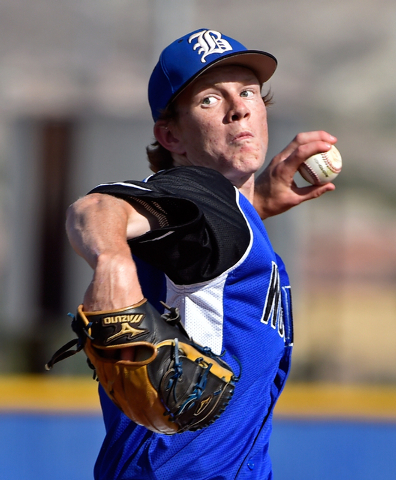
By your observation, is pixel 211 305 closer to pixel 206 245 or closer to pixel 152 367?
pixel 206 245

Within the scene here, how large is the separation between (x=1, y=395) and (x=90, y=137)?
172 inches

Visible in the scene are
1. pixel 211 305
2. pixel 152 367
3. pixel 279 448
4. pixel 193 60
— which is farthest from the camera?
pixel 279 448

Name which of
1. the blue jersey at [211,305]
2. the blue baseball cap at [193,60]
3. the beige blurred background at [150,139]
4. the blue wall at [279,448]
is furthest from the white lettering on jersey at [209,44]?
the beige blurred background at [150,139]

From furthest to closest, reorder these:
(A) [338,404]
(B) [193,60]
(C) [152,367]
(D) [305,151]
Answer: (A) [338,404] → (D) [305,151] → (B) [193,60] → (C) [152,367]

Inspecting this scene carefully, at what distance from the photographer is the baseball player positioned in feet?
4.70

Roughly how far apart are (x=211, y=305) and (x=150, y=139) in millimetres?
7415

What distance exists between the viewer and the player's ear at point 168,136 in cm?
225

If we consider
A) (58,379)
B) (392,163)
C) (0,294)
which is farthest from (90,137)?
(392,163)

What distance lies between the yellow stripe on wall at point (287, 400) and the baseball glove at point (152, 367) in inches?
176

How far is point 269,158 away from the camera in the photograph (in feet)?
29.4

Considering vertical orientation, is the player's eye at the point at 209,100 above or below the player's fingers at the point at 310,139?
above

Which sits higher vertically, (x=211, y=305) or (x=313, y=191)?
(x=313, y=191)

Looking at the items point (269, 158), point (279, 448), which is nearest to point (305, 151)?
point (279, 448)

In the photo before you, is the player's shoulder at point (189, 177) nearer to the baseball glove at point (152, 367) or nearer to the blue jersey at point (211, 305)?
the blue jersey at point (211, 305)
